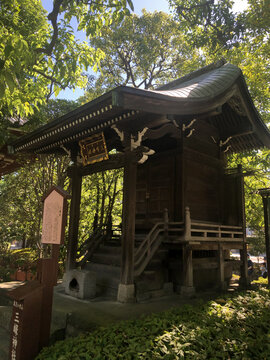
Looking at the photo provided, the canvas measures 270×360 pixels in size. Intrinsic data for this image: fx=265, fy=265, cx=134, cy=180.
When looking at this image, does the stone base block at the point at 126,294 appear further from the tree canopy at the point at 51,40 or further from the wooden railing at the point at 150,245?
the tree canopy at the point at 51,40

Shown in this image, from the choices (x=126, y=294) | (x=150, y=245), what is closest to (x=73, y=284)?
(x=126, y=294)

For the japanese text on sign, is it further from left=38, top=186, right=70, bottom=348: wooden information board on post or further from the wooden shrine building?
the wooden shrine building

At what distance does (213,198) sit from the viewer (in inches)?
398

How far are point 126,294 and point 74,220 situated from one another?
11.7 ft

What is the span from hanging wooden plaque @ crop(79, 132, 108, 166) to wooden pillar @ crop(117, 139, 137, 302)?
1262 mm

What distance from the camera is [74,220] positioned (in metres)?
9.28

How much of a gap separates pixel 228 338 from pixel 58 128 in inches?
248

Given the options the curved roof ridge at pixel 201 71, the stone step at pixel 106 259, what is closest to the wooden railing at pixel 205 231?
the stone step at pixel 106 259

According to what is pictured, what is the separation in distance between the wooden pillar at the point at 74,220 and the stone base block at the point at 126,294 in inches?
110

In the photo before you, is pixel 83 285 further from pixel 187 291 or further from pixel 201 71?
pixel 201 71

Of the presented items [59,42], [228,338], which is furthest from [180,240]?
[59,42]

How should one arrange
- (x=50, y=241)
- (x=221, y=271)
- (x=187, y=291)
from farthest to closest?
(x=221, y=271)
(x=187, y=291)
(x=50, y=241)

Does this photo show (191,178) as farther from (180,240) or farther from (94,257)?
(94,257)

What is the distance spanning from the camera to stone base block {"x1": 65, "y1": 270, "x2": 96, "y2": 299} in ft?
23.8
